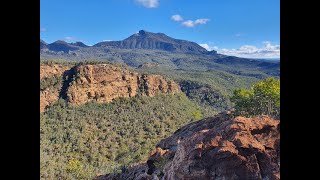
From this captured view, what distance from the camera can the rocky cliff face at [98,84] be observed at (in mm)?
46688

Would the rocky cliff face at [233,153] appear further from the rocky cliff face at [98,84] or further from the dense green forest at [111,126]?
the rocky cliff face at [98,84]

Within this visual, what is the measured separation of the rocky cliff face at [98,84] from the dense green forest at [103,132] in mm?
1613

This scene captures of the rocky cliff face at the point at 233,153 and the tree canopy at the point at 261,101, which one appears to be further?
the tree canopy at the point at 261,101

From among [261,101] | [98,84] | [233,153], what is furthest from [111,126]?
[233,153]

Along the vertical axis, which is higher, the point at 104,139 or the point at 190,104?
the point at 190,104

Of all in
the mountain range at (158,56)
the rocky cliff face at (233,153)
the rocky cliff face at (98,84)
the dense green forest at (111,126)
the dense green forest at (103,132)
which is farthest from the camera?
the mountain range at (158,56)

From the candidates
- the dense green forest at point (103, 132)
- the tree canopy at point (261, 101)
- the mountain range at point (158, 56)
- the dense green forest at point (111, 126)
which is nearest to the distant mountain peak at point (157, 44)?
the mountain range at point (158, 56)

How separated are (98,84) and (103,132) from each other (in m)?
16.5

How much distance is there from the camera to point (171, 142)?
1939cm

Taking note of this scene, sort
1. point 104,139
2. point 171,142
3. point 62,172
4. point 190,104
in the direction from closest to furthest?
point 171,142 < point 62,172 < point 104,139 < point 190,104
